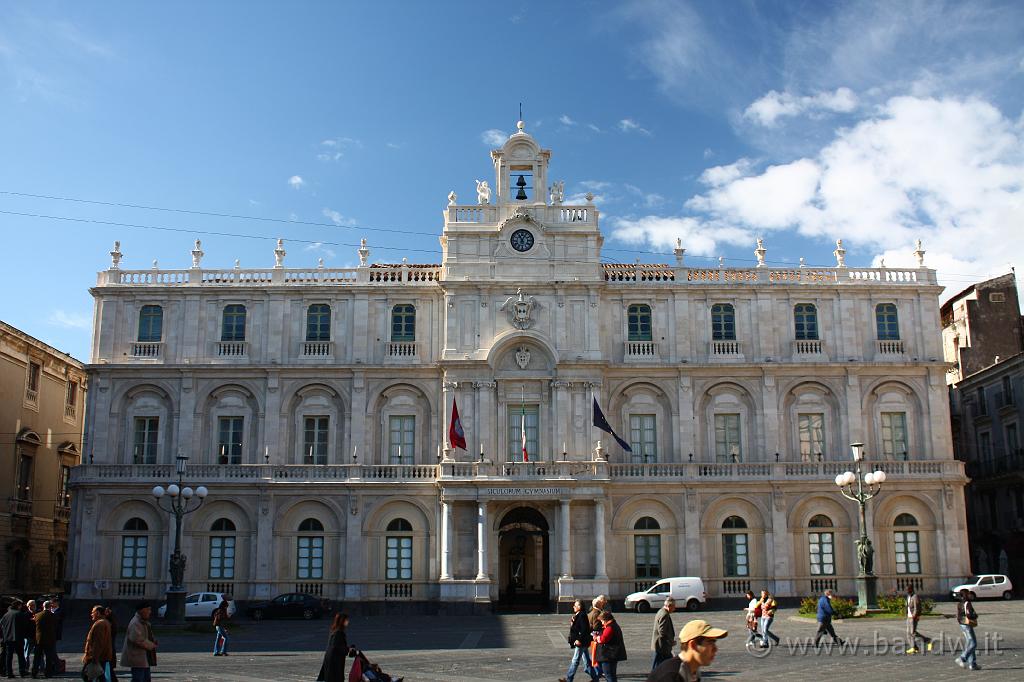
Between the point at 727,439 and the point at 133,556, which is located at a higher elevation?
the point at 727,439

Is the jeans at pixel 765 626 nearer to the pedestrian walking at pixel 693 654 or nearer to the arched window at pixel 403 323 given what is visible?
the pedestrian walking at pixel 693 654

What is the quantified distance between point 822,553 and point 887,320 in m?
11.7

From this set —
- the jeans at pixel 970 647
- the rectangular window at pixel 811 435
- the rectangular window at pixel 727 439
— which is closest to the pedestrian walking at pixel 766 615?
the jeans at pixel 970 647

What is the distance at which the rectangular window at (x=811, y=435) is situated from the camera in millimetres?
49688

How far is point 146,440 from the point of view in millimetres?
50031

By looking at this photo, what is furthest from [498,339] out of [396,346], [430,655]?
[430,655]

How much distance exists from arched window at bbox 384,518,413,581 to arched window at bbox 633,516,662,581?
34.1 ft

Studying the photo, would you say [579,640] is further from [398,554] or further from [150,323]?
[150,323]

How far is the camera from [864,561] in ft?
119

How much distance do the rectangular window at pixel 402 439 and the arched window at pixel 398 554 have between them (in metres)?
2.89

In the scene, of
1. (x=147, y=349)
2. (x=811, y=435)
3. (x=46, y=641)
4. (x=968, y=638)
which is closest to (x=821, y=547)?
(x=811, y=435)

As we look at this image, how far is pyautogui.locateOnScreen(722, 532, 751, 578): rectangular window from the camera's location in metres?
48.2

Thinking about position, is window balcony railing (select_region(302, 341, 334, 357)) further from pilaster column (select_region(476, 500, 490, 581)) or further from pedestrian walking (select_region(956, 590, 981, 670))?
pedestrian walking (select_region(956, 590, 981, 670))
